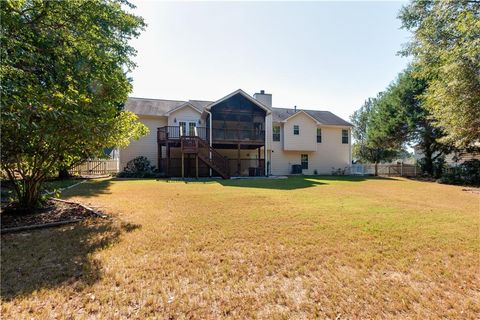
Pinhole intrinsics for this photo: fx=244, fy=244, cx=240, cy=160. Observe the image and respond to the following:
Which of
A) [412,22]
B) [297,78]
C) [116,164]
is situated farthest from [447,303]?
[116,164]

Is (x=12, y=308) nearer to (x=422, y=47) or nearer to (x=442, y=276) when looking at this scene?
(x=442, y=276)

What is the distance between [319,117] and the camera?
27562 mm

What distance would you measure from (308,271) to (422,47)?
14.3m

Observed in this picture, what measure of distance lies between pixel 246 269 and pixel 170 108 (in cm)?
2180

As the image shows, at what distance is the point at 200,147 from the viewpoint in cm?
1816

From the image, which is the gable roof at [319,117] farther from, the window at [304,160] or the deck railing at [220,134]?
the deck railing at [220,134]

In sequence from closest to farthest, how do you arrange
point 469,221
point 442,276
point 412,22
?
point 442,276 → point 469,221 → point 412,22

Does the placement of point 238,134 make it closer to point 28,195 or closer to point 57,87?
point 57,87

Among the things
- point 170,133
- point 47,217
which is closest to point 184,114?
point 170,133

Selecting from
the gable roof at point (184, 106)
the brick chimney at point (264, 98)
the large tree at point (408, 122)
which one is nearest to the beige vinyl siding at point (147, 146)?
the gable roof at point (184, 106)

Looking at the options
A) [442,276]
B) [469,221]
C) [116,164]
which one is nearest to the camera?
[442,276]

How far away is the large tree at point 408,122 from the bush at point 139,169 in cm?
2224

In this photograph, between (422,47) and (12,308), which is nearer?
(12,308)

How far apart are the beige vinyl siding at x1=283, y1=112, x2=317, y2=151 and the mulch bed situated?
780 inches
